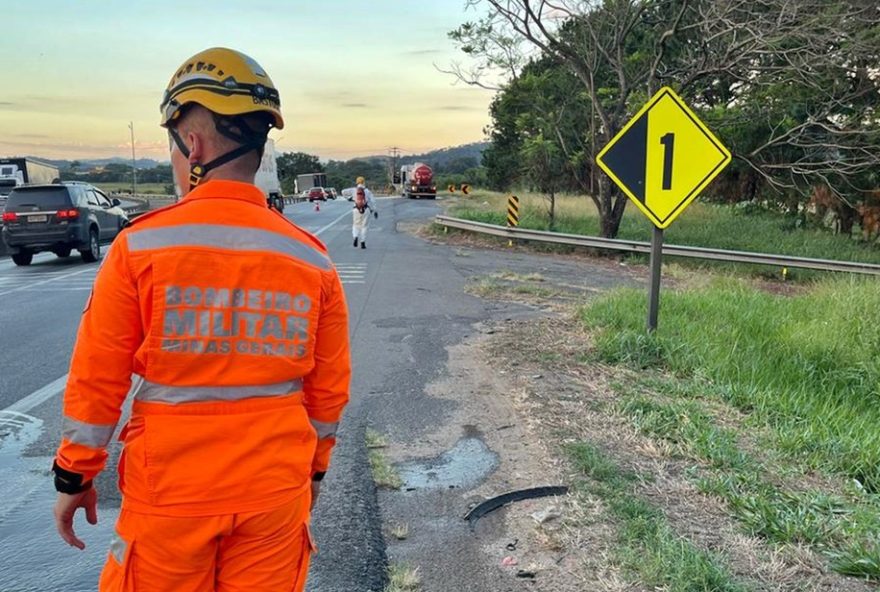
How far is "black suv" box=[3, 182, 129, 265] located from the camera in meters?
16.2

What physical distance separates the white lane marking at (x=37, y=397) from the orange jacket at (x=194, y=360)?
4.55 m

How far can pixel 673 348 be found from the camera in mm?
6914

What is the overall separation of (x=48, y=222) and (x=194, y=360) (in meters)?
17.0

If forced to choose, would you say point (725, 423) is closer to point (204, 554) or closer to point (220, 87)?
point (204, 554)

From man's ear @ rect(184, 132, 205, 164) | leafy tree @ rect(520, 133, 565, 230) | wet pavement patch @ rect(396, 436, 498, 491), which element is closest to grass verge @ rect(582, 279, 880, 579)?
wet pavement patch @ rect(396, 436, 498, 491)

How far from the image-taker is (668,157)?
275 inches

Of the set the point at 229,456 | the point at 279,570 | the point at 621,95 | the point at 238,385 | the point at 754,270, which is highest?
the point at 621,95

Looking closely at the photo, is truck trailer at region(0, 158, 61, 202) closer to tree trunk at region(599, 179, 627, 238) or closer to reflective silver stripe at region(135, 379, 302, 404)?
tree trunk at region(599, 179, 627, 238)

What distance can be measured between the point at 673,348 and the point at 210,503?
588 centimetres

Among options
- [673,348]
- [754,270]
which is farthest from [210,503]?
[754,270]

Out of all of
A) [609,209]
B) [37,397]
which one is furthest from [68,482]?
[609,209]

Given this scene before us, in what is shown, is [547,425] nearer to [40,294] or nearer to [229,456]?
[229,456]

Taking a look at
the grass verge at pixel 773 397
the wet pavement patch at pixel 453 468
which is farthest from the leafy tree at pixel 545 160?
the wet pavement patch at pixel 453 468

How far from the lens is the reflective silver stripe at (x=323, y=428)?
2.17 metres
